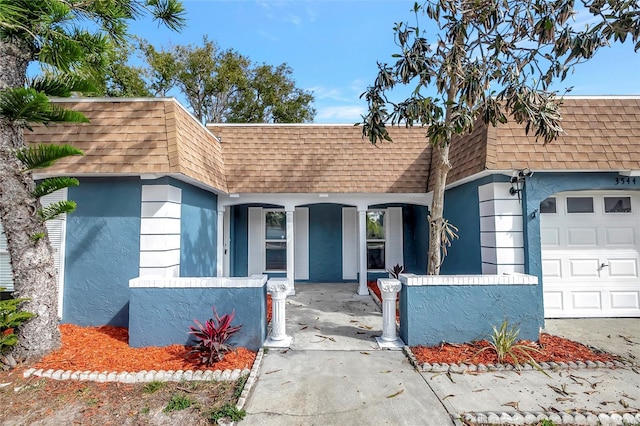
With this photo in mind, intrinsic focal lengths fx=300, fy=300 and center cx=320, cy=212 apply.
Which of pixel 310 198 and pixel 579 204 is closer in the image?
pixel 579 204

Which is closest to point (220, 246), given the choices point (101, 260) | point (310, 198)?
point (310, 198)

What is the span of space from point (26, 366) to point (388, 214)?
8.49 metres

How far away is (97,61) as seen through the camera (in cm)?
478

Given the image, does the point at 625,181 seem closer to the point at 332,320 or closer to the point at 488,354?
the point at 488,354

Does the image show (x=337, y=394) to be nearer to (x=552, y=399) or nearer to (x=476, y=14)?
(x=552, y=399)

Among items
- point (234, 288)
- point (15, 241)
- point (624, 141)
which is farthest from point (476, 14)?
point (15, 241)

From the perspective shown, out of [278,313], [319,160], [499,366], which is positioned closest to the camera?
[499,366]

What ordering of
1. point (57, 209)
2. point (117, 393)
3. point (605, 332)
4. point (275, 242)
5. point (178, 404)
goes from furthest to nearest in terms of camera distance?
point (275, 242), point (605, 332), point (57, 209), point (117, 393), point (178, 404)

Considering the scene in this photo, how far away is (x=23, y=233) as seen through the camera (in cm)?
405

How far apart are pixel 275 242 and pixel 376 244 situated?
10.6 ft

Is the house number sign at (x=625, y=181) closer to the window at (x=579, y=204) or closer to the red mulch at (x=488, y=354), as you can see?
the window at (x=579, y=204)

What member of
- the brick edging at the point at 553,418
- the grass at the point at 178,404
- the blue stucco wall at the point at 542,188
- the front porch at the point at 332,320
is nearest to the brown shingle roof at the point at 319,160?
the blue stucco wall at the point at 542,188

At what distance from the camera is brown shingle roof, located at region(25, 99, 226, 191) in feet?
16.3

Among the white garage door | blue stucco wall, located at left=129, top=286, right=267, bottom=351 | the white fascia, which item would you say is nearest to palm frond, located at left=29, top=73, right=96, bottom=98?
blue stucco wall, located at left=129, top=286, right=267, bottom=351
